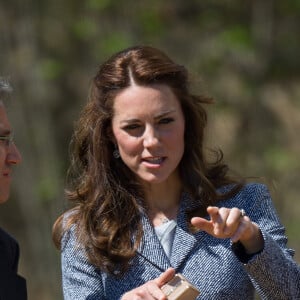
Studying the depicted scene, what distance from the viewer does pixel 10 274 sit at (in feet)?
11.0

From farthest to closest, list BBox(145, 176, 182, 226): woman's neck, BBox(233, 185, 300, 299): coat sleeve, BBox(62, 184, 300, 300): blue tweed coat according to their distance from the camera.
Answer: BBox(145, 176, 182, 226): woman's neck → BBox(62, 184, 300, 300): blue tweed coat → BBox(233, 185, 300, 299): coat sleeve

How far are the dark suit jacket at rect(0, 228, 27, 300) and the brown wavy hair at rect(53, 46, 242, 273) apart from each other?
15 centimetres

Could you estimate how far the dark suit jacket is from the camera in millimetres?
3291

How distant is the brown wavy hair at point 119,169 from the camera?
339 centimetres

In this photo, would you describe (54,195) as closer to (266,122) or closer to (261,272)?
(266,122)

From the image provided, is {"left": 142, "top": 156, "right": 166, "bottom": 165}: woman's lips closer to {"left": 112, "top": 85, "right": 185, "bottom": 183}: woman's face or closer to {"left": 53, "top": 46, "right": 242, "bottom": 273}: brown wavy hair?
{"left": 112, "top": 85, "right": 185, "bottom": 183}: woman's face

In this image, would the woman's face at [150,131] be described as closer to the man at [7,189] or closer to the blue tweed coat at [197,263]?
the blue tweed coat at [197,263]

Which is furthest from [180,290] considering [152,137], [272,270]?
[152,137]

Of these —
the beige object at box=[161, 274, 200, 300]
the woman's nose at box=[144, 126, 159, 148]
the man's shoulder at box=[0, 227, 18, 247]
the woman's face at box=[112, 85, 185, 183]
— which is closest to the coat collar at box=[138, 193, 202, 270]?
the woman's face at box=[112, 85, 185, 183]

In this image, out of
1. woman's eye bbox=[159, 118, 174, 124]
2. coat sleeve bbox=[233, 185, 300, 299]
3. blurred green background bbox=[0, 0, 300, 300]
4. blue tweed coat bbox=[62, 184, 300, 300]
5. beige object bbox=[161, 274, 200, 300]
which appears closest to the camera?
beige object bbox=[161, 274, 200, 300]

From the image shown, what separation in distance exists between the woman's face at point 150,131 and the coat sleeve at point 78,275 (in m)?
0.32

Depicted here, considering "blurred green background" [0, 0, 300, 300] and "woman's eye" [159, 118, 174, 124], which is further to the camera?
"blurred green background" [0, 0, 300, 300]

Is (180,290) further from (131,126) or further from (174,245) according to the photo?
(131,126)

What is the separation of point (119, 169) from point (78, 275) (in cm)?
40
